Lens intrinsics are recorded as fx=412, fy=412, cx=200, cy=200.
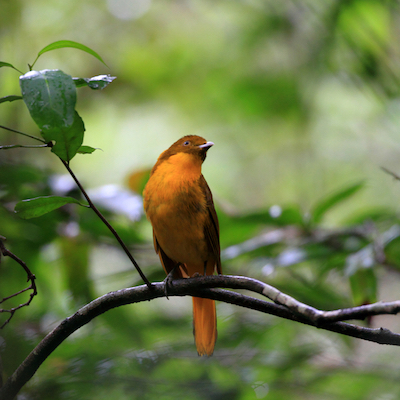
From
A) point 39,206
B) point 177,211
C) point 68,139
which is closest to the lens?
point 68,139

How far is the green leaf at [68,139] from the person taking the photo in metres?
1.16

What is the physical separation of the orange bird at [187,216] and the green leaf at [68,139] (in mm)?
1127

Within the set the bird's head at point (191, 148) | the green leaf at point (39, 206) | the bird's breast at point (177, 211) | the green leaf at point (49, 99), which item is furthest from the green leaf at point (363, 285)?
the green leaf at point (49, 99)

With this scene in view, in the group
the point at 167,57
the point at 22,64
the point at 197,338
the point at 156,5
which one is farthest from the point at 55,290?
the point at 156,5

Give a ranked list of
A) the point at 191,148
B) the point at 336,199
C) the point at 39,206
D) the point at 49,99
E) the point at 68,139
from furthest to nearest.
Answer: the point at 336,199 < the point at 191,148 < the point at 39,206 < the point at 68,139 < the point at 49,99

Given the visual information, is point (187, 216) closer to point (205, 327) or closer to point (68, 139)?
point (205, 327)

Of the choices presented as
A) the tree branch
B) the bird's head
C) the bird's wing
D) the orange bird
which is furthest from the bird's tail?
the bird's head

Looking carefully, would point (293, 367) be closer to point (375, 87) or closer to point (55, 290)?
point (55, 290)

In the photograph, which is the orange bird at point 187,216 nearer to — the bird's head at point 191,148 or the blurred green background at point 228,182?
the bird's head at point 191,148

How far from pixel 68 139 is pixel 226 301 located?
780 mm

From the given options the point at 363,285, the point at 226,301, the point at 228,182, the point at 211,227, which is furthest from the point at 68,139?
the point at 228,182

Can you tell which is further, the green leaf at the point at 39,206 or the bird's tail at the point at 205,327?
the bird's tail at the point at 205,327

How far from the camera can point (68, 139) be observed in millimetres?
1178

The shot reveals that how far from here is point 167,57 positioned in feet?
24.3
